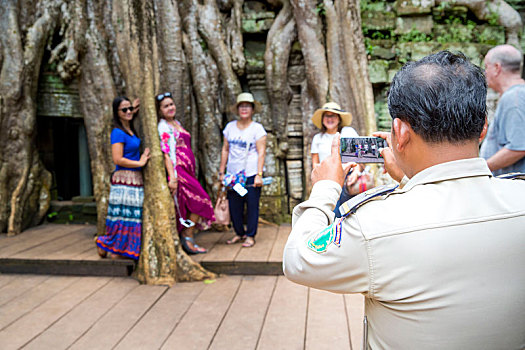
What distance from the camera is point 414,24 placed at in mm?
5363

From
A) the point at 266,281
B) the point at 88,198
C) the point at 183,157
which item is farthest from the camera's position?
the point at 88,198

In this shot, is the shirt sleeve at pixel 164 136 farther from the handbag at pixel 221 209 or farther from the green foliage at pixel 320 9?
the green foliage at pixel 320 9

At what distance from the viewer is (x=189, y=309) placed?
3135 millimetres

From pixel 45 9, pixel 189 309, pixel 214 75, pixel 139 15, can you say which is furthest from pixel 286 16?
pixel 189 309

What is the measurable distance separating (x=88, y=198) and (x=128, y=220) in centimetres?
209

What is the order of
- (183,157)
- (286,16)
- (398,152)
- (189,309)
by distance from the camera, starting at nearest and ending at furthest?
1. (398,152)
2. (189,309)
3. (183,157)
4. (286,16)

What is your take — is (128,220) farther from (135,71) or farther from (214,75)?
(214,75)

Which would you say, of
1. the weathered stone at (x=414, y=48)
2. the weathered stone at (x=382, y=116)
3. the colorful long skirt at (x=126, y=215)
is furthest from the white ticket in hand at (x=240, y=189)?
the weathered stone at (x=414, y=48)

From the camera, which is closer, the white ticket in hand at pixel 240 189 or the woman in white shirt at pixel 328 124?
the woman in white shirt at pixel 328 124

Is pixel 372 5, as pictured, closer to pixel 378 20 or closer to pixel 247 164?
pixel 378 20

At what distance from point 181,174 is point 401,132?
3.37 metres

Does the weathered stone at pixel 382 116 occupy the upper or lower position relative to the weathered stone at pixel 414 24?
lower

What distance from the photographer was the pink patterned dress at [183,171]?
4148mm

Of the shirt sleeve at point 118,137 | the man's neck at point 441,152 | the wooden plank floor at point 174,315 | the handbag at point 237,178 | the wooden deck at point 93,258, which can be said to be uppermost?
the shirt sleeve at point 118,137
